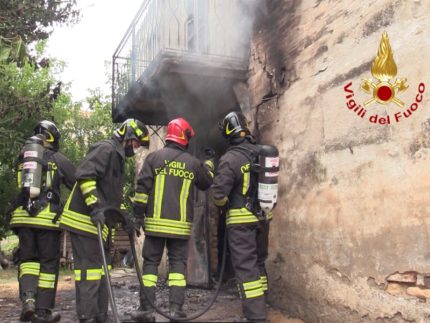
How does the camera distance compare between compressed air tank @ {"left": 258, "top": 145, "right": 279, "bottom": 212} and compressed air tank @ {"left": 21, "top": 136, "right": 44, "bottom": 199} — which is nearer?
compressed air tank @ {"left": 258, "top": 145, "right": 279, "bottom": 212}

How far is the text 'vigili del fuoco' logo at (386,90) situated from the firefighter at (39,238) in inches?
125

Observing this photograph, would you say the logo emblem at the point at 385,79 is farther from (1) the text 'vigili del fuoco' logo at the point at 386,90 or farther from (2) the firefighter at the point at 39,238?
(2) the firefighter at the point at 39,238

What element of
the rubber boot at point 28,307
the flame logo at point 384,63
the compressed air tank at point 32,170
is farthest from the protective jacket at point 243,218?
the rubber boot at point 28,307

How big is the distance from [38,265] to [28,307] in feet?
1.39

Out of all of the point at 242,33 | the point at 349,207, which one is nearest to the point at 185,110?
the point at 242,33

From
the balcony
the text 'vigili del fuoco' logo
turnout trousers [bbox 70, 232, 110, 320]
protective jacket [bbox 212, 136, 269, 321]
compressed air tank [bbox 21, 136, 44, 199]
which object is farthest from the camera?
the balcony

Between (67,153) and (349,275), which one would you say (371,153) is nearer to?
(349,275)

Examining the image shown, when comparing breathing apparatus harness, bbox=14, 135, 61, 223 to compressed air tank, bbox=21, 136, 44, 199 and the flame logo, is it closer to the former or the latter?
compressed air tank, bbox=21, 136, 44, 199

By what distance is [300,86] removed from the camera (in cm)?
479

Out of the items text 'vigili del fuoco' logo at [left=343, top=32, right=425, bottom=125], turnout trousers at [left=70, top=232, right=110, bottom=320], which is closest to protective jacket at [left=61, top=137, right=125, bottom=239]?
turnout trousers at [left=70, top=232, right=110, bottom=320]

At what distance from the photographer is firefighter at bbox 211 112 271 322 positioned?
412 centimetres

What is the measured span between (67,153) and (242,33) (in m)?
9.08

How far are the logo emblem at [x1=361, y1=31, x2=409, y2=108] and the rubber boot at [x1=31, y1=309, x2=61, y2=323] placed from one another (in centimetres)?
366

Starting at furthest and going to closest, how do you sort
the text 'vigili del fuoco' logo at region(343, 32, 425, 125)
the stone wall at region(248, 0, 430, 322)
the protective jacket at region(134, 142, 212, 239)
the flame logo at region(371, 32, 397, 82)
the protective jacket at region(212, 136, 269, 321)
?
the protective jacket at region(134, 142, 212, 239) < the protective jacket at region(212, 136, 269, 321) < the flame logo at region(371, 32, 397, 82) < the text 'vigili del fuoco' logo at region(343, 32, 425, 125) < the stone wall at region(248, 0, 430, 322)
